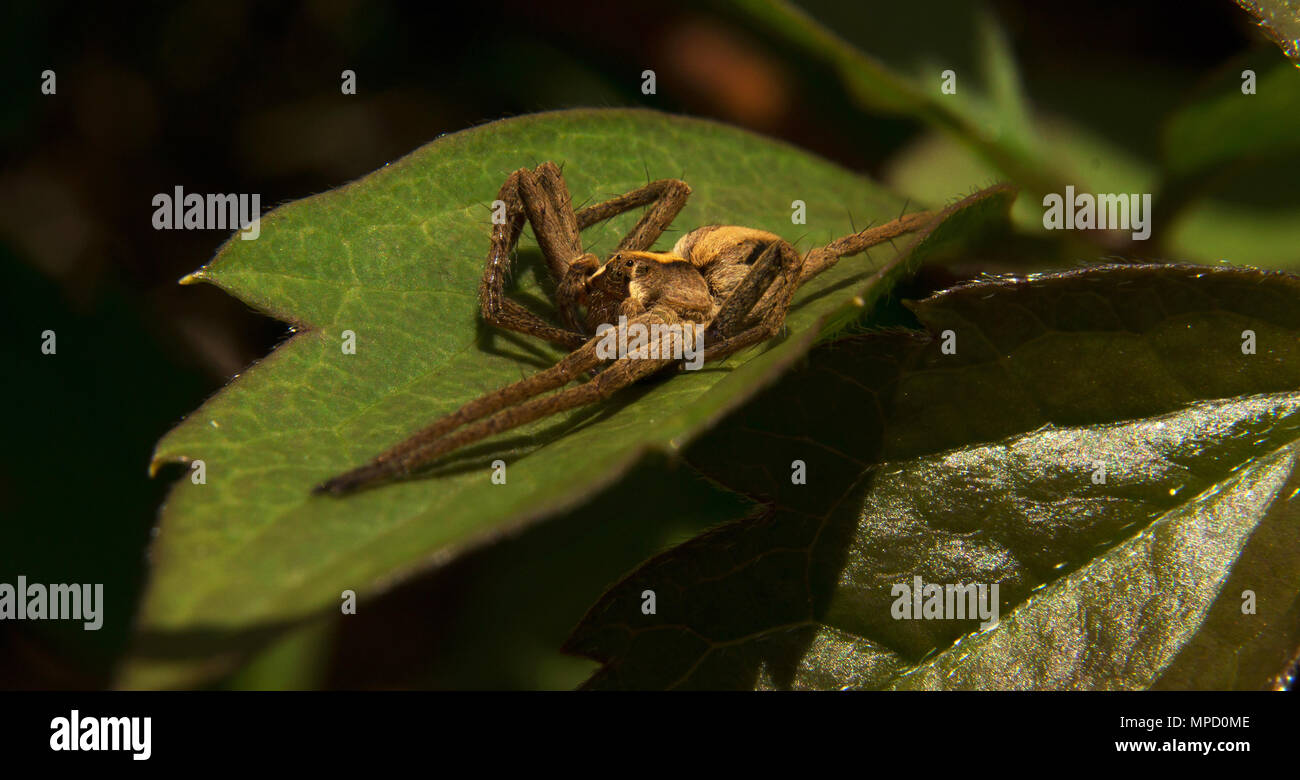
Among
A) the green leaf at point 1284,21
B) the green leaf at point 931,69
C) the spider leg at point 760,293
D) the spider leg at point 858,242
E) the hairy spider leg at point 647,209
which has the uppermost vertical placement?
the green leaf at point 931,69

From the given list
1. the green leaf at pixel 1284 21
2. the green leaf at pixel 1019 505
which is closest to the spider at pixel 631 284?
the green leaf at pixel 1019 505

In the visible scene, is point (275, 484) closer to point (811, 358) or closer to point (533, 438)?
point (533, 438)

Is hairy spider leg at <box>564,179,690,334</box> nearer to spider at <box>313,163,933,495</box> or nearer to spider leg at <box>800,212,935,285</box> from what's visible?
spider at <box>313,163,933,495</box>

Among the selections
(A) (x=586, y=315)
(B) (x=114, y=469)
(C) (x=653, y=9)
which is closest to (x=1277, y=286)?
(A) (x=586, y=315)

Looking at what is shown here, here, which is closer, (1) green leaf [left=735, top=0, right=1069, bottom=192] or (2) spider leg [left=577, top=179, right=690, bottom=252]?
(2) spider leg [left=577, top=179, right=690, bottom=252]

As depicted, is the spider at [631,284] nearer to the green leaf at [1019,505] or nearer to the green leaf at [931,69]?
the green leaf at [1019,505]

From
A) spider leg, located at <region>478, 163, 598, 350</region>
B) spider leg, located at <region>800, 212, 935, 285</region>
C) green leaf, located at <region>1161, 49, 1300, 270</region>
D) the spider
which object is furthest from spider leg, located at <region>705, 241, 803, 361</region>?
green leaf, located at <region>1161, 49, 1300, 270</region>
